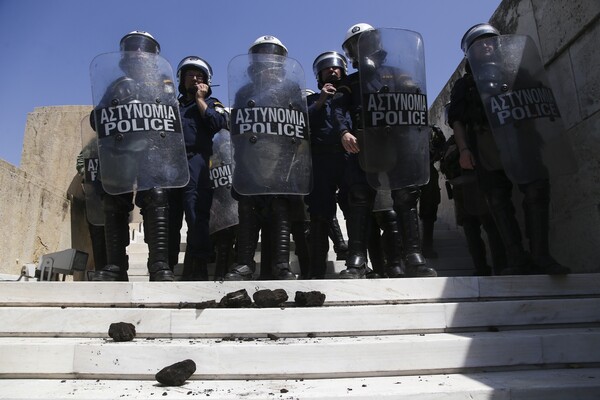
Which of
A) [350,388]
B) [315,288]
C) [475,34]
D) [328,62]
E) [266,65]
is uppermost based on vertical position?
[475,34]

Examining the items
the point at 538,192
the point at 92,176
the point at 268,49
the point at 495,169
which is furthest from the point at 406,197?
the point at 92,176

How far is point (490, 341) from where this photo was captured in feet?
8.68

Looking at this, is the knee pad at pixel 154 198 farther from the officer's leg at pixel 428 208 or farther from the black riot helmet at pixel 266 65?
the officer's leg at pixel 428 208

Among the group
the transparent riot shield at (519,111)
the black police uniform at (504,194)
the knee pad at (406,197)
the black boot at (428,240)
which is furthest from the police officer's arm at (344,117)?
the black boot at (428,240)

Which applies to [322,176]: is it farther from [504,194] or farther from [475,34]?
[475,34]

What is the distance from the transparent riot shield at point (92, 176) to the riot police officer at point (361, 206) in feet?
7.33

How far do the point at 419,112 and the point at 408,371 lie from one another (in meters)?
1.94

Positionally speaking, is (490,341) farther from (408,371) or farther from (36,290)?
(36,290)

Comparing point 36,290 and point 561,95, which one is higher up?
point 561,95

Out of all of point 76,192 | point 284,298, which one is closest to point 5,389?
point 284,298

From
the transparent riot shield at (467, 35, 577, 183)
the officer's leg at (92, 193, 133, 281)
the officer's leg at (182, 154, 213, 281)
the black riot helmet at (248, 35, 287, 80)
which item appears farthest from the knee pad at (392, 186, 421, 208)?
the officer's leg at (92, 193, 133, 281)

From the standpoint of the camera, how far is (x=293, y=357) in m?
2.55

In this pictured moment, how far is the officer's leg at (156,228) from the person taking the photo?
348 centimetres

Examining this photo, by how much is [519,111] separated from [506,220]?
2.53ft
